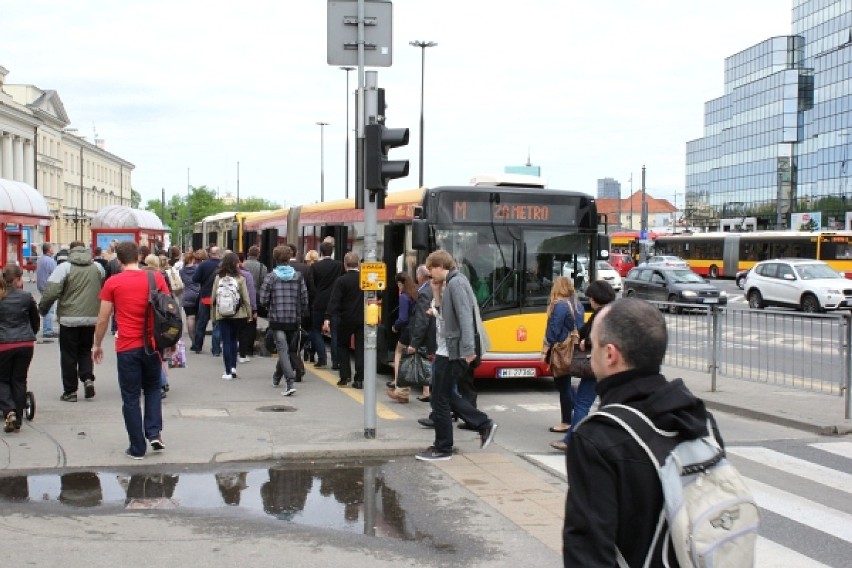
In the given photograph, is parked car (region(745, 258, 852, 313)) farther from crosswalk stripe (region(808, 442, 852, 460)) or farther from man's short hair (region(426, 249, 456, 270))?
man's short hair (region(426, 249, 456, 270))

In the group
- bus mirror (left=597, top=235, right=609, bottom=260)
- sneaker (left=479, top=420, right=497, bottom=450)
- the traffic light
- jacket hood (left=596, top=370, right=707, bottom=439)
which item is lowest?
sneaker (left=479, top=420, right=497, bottom=450)

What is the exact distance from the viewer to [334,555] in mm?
5738

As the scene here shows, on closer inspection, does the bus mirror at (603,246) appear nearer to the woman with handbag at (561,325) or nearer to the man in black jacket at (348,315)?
the man in black jacket at (348,315)

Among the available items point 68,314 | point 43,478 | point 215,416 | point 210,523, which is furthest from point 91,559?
point 68,314

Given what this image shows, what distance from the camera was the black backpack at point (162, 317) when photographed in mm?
8174

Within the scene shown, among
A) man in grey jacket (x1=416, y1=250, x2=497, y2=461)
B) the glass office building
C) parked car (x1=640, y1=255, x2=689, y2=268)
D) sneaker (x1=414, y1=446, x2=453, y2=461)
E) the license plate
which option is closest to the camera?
man in grey jacket (x1=416, y1=250, x2=497, y2=461)

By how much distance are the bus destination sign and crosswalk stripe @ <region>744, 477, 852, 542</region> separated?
6.27 meters

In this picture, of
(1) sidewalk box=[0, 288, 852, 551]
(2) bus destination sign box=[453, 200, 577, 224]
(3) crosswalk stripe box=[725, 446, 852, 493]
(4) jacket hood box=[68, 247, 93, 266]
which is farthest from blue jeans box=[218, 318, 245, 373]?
(3) crosswalk stripe box=[725, 446, 852, 493]

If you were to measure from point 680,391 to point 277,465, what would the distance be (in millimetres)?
6148

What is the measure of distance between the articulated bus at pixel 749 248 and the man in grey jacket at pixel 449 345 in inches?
1512

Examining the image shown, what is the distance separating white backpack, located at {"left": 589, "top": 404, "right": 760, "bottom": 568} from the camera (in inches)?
96.0

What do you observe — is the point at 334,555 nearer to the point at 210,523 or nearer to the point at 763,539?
the point at 210,523

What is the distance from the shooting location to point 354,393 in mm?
12305

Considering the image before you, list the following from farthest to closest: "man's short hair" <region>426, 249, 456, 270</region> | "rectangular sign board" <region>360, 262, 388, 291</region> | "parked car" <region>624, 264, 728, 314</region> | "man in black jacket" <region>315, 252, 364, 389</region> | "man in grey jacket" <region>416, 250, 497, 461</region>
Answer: "parked car" <region>624, 264, 728, 314</region>, "man in black jacket" <region>315, 252, 364, 389</region>, "rectangular sign board" <region>360, 262, 388, 291</region>, "man's short hair" <region>426, 249, 456, 270</region>, "man in grey jacket" <region>416, 250, 497, 461</region>
